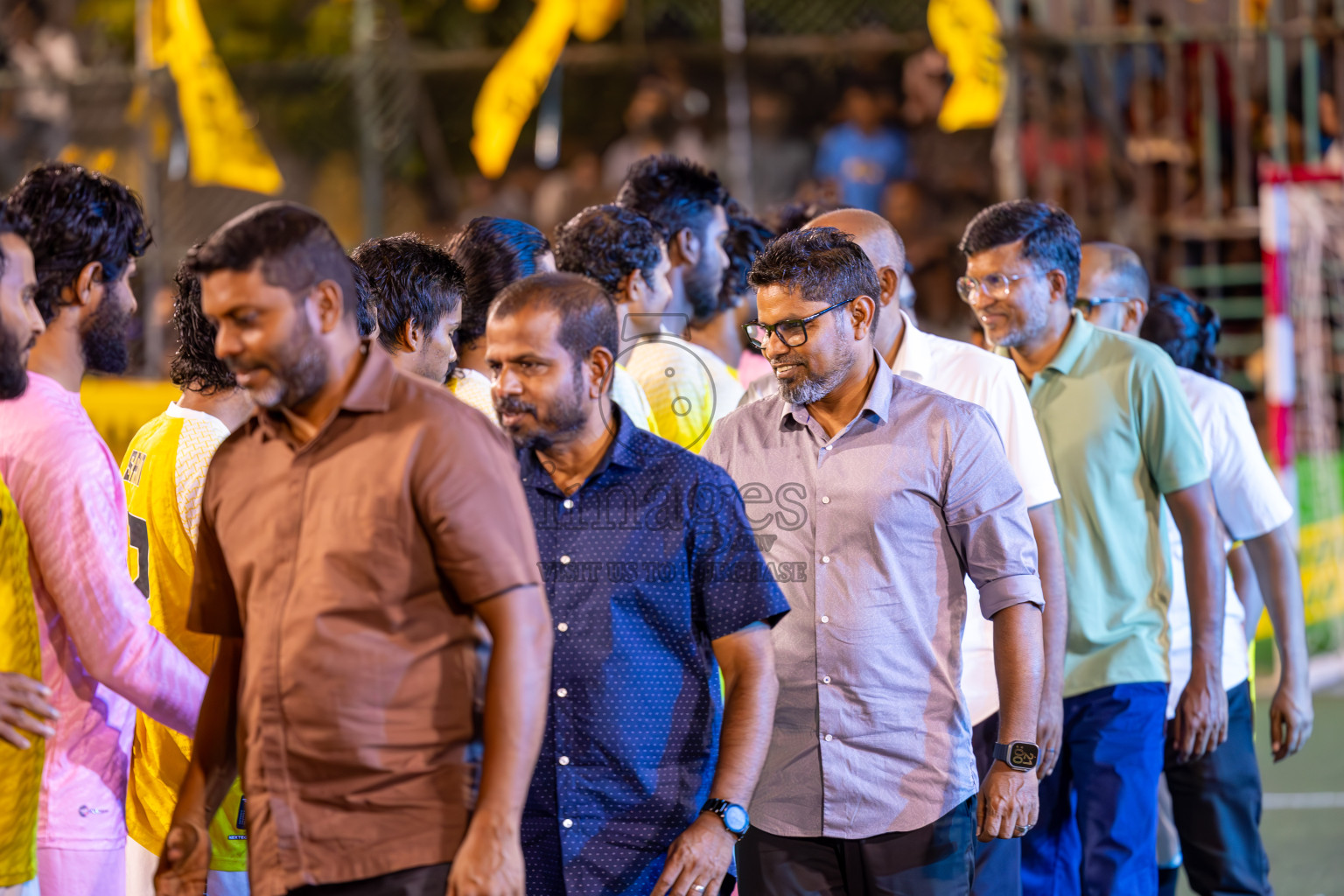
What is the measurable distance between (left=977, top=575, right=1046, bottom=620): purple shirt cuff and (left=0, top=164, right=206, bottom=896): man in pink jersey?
159cm

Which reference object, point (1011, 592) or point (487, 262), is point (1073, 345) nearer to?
point (1011, 592)

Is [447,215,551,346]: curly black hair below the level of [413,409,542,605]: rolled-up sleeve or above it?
above

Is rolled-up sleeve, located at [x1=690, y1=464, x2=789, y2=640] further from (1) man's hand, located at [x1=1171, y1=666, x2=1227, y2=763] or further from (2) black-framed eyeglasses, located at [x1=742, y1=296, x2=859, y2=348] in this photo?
(1) man's hand, located at [x1=1171, y1=666, x2=1227, y2=763]

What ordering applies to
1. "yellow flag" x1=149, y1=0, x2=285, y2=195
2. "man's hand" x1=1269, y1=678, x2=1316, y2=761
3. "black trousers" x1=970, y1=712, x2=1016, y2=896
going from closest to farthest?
"black trousers" x1=970, y1=712, x2=1016, y2=896
"man's hand" x1=1269, y1=678, x2=1316, y2=761
"yellow flag" x1=149, y1=0, x2=285, y2=195

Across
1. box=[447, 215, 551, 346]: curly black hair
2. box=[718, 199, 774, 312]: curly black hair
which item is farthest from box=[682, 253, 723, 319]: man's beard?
box=[447, 215, 551, 346]: curly black hair

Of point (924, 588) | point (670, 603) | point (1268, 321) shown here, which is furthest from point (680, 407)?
point (1268, 321)

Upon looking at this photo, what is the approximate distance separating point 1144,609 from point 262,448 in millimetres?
2697

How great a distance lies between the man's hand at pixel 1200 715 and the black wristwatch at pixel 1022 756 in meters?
1.20

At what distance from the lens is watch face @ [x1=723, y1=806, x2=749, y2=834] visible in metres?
2.60

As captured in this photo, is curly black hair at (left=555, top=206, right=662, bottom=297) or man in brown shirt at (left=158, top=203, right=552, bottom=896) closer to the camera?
man in brown shirt at (left=158, top=203, right=552, bottom=896)

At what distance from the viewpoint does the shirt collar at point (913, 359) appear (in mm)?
3740

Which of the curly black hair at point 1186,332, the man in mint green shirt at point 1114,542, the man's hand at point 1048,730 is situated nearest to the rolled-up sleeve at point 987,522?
the man's hand at point 1048,730

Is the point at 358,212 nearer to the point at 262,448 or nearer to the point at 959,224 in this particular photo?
the point at 959,224

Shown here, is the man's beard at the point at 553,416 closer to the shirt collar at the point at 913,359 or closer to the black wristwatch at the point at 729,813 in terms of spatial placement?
the black wristwatch at the point at 729,813
